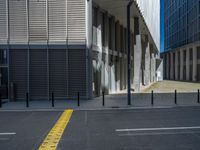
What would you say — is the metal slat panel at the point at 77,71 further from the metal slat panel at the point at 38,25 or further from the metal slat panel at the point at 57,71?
the metal slat panel at the point at 38,25

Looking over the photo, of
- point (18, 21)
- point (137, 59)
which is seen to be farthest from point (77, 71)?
point (137, 59)

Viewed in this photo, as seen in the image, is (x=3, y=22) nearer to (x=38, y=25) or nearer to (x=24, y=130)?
(x=38, y=25)

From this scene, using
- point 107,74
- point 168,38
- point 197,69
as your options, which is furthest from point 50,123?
point 168,38

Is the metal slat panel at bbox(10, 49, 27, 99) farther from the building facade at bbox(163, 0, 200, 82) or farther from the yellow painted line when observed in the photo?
the building facade at bbox(163, 0, 200, 82)

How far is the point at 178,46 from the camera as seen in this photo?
222 feet

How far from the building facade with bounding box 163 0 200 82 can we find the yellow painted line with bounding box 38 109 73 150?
4613cm

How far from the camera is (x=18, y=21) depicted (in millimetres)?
17453

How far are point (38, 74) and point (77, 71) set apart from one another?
2.91 metres

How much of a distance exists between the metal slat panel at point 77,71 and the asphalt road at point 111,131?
583cm

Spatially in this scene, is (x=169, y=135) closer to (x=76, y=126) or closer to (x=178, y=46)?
(x=76, y=126)

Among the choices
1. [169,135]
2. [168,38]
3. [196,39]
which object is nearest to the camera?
[169,135]

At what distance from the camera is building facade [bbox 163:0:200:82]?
52406mm

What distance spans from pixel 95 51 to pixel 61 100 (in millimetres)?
4989

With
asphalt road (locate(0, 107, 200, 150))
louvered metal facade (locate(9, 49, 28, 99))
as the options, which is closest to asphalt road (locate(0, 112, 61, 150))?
asphalt road (locate(0, 107, 200, 150))
